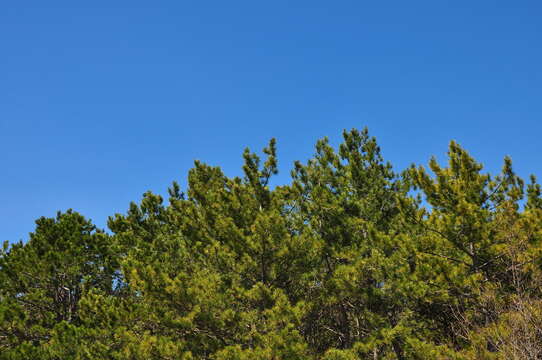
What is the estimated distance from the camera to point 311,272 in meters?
10.7

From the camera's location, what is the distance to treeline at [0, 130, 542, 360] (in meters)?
8.61

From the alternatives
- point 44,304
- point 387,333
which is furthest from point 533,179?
point 44,304

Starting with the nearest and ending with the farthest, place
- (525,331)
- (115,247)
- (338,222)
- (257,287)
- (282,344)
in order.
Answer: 1. (525,331)
2. (282,344)
3. (257,287)
4. (338,222)
5. (115,247)

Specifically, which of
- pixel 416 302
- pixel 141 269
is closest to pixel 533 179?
pixel 416 302

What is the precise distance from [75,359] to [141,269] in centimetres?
349

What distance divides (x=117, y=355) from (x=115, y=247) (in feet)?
14.6

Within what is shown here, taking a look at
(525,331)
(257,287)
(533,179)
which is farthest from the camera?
(533,179)

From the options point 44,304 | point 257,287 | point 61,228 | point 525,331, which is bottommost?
point 525,331

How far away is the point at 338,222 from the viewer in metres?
11.6

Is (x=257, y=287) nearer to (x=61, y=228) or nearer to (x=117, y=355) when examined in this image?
(x=117, y=355)

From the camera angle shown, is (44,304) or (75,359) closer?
(75,359)

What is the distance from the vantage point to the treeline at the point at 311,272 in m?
8.61

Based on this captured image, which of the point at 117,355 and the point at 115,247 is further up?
the point at 115,247

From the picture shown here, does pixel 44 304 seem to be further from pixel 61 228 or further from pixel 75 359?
pixel 75 359
